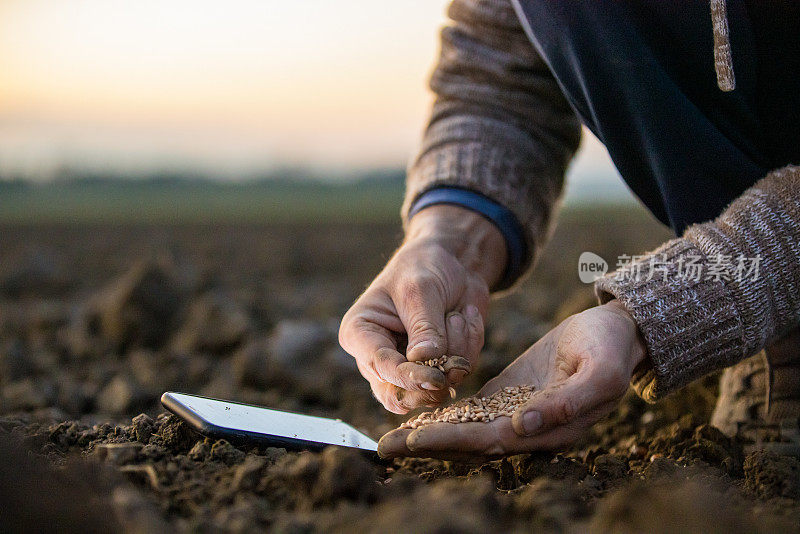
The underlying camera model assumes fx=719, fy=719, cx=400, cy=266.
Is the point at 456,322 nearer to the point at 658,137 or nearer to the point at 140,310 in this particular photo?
the point at 658,137

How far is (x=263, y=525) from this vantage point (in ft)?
4.02

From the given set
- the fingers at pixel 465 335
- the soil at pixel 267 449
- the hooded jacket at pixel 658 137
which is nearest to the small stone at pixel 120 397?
the soil at pixel 267 449

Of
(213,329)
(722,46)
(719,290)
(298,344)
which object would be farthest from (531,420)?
(213,329)

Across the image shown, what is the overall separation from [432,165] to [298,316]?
1.98 meters

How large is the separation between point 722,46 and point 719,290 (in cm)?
65

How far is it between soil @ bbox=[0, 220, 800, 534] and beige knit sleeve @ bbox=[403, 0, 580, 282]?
0.68 m

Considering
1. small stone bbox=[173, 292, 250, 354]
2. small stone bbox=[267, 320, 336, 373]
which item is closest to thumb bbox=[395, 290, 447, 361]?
small stone bbox=[267, 320, 336, 373]

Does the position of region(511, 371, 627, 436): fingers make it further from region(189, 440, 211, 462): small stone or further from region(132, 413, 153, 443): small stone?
region(132, 413, 153, 443): small stone

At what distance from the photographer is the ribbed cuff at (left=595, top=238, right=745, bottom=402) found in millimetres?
1701

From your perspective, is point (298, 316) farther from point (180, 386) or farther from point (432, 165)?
point (432, 165)

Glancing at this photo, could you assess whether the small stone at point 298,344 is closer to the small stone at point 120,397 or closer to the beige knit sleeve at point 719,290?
the small stone at point 120,397

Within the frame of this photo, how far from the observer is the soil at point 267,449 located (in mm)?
1175

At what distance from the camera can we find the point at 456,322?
196 centimetres

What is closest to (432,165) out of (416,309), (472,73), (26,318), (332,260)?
(472,73)
